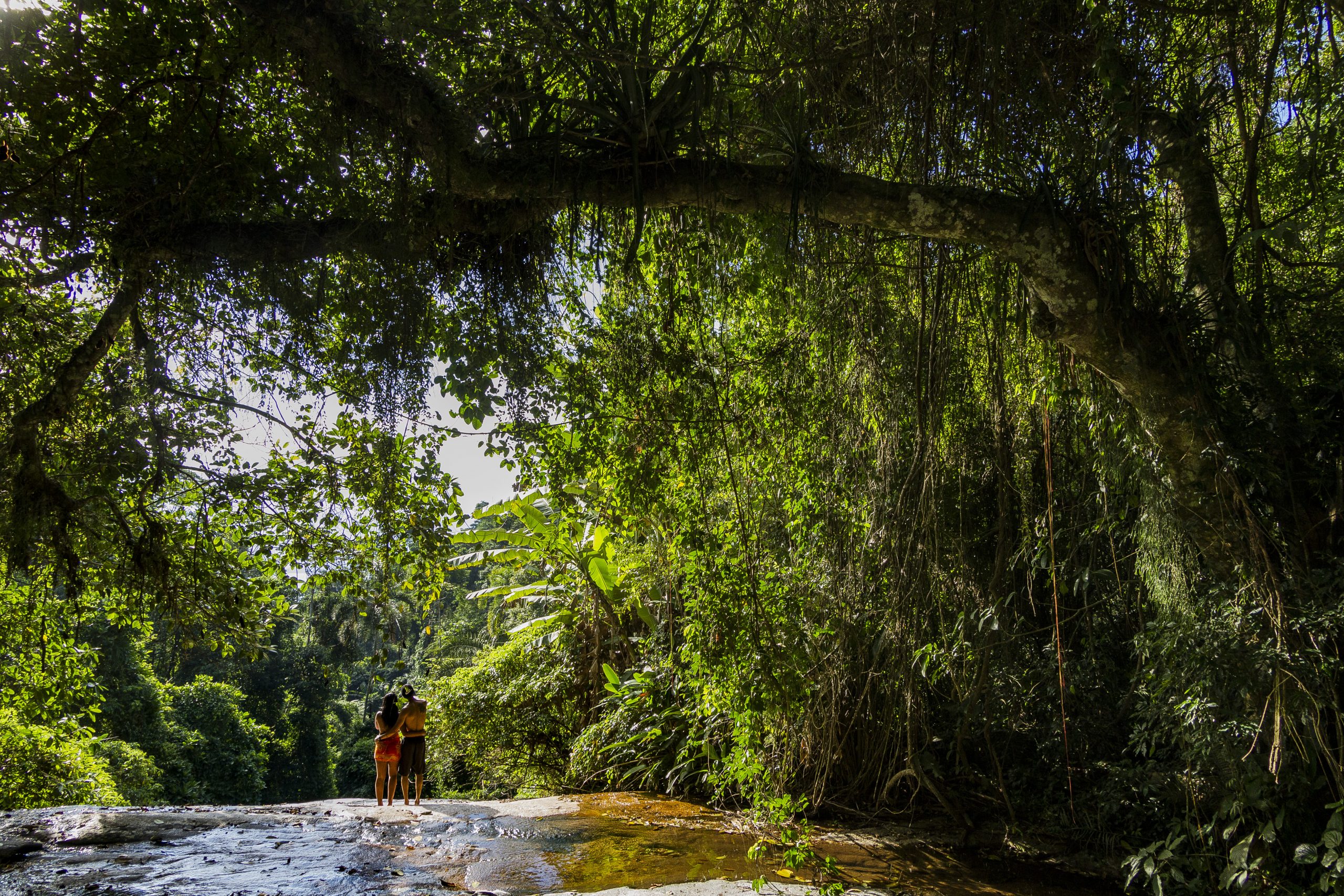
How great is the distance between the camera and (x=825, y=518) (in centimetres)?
561

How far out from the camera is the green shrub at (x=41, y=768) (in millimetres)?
8273

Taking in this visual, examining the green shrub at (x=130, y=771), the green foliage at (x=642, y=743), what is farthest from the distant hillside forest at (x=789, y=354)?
the green shrub at (x=130, y=771)

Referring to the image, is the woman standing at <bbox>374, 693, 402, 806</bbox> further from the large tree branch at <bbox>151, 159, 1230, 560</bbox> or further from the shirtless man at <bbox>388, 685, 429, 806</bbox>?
the large tree branch at <bbox>151, 159, 1230, 560</bbox>

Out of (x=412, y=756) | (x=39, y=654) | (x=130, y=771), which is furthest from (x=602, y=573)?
(x=130, y=771)

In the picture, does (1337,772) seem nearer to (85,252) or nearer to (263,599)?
(263,599)

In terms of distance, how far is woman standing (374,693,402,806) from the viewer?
7.87m

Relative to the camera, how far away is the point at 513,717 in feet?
32.3

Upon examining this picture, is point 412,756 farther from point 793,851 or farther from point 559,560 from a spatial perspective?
point 793,851

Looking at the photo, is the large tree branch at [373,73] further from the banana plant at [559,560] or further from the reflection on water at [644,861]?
the banana plant at [559,560]

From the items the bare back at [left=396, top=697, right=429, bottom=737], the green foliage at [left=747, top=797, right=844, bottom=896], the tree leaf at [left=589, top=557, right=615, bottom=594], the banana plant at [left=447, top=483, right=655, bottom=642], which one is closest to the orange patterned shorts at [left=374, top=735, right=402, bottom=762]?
the bare back at [left=396, top=697, right=429, bottom=737]

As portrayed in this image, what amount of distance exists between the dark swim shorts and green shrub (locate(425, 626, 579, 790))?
1.67 metres

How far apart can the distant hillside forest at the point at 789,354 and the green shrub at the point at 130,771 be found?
760 centimetres

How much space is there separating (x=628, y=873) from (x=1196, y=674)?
11.6ft

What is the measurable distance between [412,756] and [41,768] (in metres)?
4.25
